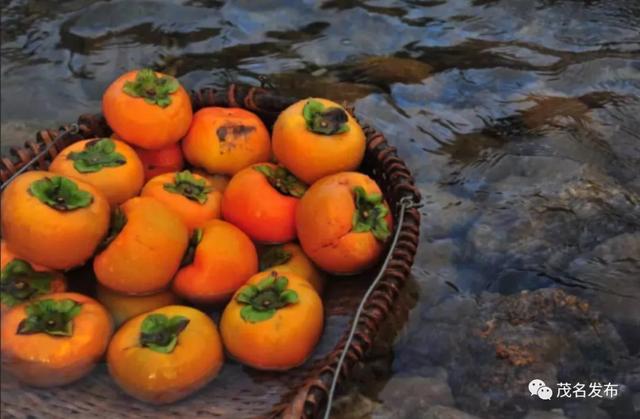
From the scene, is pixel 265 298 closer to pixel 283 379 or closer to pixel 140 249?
pixel 283 379

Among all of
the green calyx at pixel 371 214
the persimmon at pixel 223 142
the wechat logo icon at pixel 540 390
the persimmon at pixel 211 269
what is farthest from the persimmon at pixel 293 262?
the wechat logo icon at pixel 540 390

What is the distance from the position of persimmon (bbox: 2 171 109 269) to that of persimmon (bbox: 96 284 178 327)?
0.51ft

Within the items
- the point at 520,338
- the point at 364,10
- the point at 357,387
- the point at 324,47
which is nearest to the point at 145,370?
the point at 357,387

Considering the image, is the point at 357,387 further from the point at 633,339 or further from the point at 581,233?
the point at 581,233

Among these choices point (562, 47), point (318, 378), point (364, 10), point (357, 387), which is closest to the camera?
point (318, 378)

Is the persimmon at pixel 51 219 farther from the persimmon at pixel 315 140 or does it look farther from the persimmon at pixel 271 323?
the persimmon at pixel 315 140

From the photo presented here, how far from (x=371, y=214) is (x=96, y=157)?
796 millimetres

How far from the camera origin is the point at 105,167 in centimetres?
234

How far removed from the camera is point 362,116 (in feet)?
11.4

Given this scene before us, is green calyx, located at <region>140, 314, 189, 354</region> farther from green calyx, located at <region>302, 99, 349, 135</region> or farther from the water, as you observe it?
green calyx, located at <region>302, 99, 349, 135</region>

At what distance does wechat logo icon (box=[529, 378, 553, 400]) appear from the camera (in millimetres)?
2314

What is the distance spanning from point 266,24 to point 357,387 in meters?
2.20

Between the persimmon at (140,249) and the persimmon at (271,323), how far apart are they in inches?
8.1

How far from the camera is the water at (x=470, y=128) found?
95.1 inches
